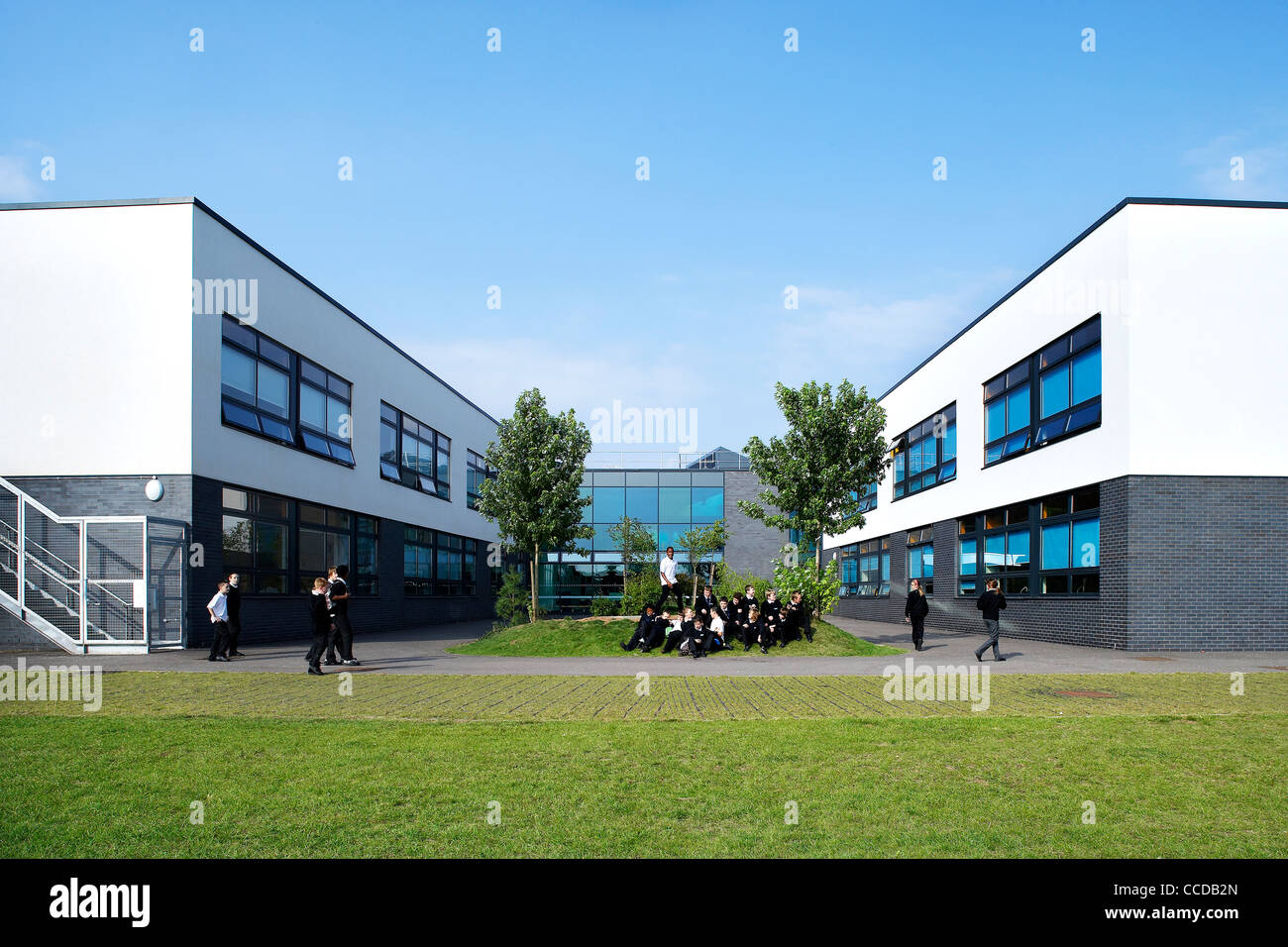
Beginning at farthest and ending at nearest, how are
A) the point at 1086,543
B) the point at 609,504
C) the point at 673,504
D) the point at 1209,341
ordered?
the point at 673,504 < the point at 609,504 < the point at 1086,543 < the point at 1209,341

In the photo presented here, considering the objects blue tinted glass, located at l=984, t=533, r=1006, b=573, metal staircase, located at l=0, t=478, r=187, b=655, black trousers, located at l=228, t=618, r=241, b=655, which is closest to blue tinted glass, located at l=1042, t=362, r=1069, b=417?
blue tinted glass, located at l=984, t=533, r=1006, b=573

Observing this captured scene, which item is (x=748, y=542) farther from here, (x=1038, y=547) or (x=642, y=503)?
(x=1038, y=547)

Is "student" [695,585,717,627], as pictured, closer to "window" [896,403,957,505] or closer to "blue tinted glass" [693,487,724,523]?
"window" [896,403,957,505]

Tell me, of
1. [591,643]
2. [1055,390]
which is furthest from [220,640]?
[1055,390]

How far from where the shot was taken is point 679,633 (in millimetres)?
19484

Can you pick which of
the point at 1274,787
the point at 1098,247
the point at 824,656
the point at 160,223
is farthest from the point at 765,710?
the point at 160,223

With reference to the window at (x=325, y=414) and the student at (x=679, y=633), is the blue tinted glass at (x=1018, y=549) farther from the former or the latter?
the window at (x=325, y=414)

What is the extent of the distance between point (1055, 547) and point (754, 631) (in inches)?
327

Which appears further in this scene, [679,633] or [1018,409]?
[1018,409]

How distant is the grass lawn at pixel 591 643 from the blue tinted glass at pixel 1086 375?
294 inches

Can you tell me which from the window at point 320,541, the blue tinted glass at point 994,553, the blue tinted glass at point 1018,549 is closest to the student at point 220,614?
the window at point 320,541

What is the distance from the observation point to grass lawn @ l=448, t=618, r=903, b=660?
1980cm

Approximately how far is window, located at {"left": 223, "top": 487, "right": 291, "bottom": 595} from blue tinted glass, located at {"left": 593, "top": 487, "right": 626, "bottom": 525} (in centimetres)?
2509
